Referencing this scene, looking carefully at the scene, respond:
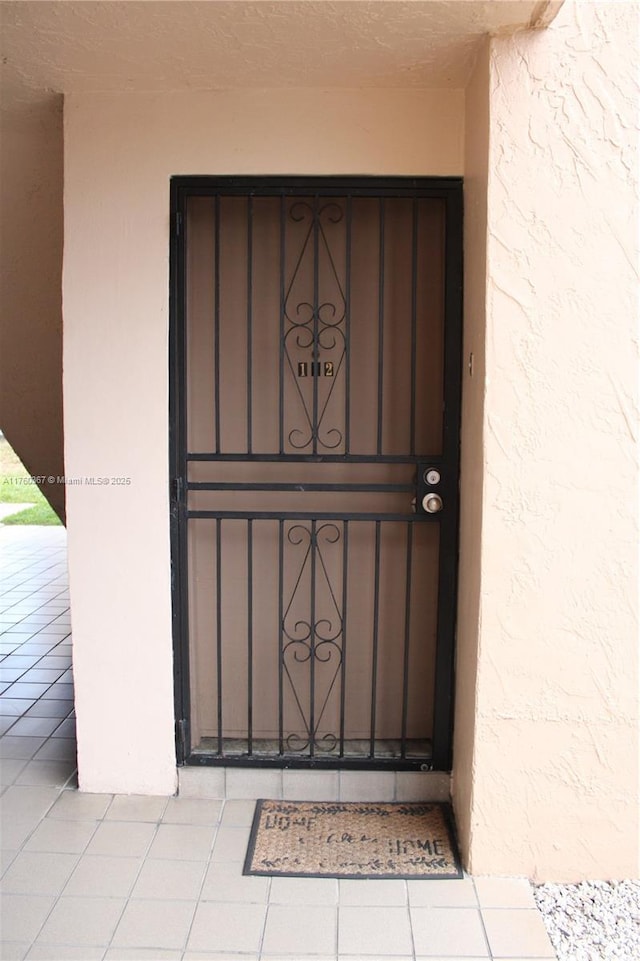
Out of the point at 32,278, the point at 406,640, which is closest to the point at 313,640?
the point at 406,640

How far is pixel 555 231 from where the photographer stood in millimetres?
1973

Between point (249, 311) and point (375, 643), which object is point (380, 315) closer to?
point (249, 311)

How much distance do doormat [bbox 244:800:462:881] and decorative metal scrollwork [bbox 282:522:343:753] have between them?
0.25m

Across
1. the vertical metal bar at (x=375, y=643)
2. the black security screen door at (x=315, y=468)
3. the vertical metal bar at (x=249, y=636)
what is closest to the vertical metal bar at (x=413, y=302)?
the black security screen door at (x=315, y=468)

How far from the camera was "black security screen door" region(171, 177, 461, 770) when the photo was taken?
7.83 feet

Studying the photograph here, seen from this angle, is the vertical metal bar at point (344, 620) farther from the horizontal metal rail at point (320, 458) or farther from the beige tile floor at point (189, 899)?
the beige tile floor at point (189, 899)

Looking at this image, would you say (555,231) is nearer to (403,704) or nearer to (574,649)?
(574,649)

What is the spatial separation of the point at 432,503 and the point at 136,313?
118 centimetres

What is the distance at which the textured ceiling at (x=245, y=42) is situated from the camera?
180 cm

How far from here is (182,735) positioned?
2479 millimetres

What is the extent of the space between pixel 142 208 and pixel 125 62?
1.35ft

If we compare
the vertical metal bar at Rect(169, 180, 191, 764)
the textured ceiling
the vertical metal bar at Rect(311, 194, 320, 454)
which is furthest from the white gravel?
the textured ceiling

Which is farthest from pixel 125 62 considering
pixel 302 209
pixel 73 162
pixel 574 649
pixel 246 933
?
pixel 246 933

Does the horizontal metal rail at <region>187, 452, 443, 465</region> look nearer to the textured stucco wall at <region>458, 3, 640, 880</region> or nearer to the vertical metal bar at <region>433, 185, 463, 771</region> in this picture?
the vertical metal bar at <region>433, 185, 463, 771</region>
